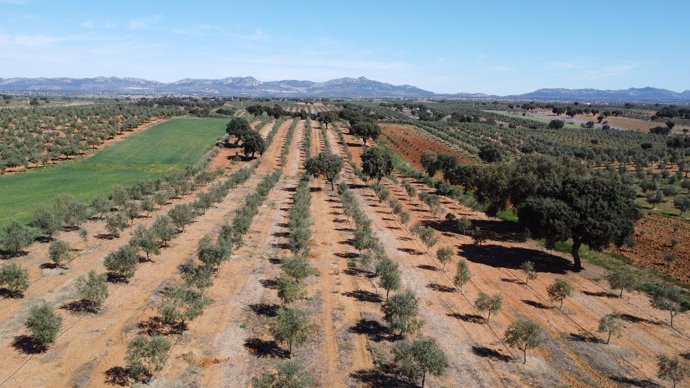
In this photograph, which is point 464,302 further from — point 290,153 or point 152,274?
point 290,153

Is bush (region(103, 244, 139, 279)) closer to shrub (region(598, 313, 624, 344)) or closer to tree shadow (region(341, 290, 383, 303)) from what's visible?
tree shadow (region(341, 290, 383, 303))

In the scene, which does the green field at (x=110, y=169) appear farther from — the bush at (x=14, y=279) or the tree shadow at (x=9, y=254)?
the bush at (x=14, y=279)

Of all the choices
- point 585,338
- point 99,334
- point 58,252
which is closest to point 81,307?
point 99,334

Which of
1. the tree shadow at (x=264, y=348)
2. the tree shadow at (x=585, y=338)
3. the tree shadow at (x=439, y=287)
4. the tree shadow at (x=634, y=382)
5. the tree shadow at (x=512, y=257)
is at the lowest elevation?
the tree shadow at (x=512, y=257)

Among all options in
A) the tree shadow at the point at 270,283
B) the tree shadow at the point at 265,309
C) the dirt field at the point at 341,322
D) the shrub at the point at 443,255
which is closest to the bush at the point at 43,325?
the dirt field at the point at 341,322

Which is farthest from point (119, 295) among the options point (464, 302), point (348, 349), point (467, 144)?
point (467, 144)

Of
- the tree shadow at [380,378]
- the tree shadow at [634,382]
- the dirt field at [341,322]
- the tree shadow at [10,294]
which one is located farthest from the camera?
the tree shadow at [10,294]
